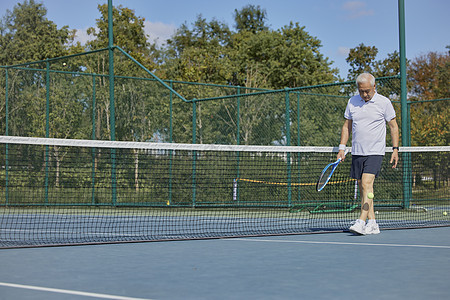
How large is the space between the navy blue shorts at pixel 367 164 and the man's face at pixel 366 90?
0.71 meters

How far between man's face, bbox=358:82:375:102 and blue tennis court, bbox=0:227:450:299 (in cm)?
168

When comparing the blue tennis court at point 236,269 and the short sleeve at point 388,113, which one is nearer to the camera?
the blue tennis court at point 236,269

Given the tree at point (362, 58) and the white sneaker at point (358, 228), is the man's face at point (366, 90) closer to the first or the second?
the white sneaker at point (358, 228)

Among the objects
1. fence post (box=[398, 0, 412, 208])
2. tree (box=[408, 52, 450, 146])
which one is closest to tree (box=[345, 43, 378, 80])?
tree (box=[408, 52, 450, 146])

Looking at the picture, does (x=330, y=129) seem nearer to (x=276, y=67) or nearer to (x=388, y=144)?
(x=388, y=144)

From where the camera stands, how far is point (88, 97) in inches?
611

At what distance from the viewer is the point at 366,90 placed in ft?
25.0

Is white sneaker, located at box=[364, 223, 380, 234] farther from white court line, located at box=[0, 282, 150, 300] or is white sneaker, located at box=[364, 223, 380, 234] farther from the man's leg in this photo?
white court line, located at box=[0, 282, 150, 300]

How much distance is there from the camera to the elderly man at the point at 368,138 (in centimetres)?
763

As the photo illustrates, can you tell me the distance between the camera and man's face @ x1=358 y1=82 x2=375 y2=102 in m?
7.59

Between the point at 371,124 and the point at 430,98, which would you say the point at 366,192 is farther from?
the point at 430,98

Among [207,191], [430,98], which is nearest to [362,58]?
[430,98]

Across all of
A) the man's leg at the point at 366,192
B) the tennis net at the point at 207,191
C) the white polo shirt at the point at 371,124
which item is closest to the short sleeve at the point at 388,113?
the white polo shirt at the point at 371,124

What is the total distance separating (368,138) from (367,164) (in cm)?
31
